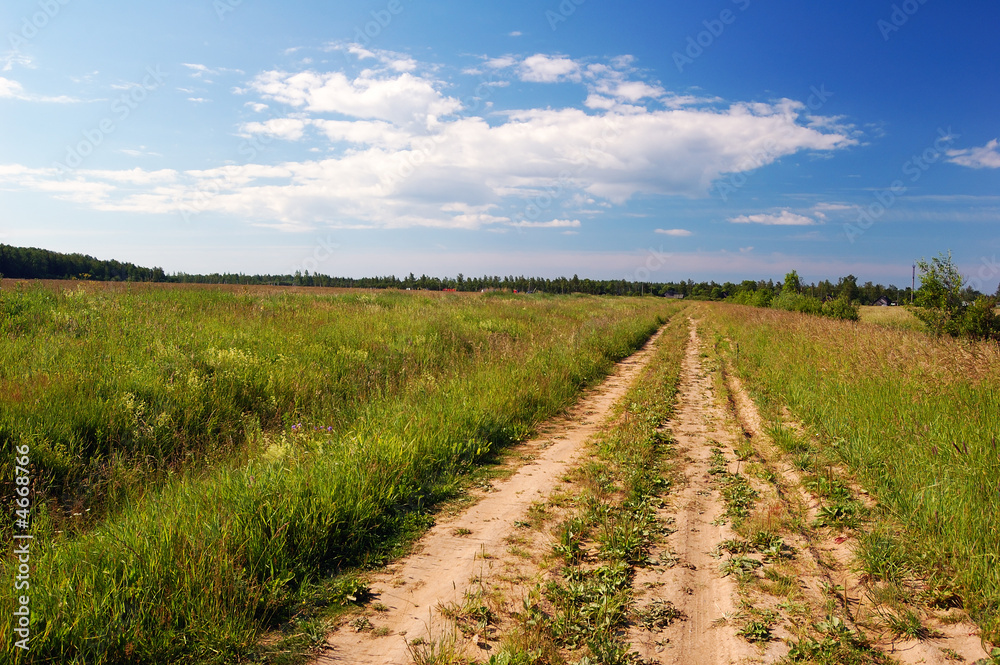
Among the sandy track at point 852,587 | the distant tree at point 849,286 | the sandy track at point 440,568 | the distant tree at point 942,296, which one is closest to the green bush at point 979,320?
the distant tree at point 942,296

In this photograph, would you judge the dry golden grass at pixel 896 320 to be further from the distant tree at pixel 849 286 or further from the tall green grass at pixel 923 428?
the distant tree at pixel 849 286

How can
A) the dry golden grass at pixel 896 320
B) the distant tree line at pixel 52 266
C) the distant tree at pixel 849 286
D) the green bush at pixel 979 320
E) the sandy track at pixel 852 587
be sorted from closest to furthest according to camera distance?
1. the sandy track at pixel 852 587
2. the dry golden grass at pixel 896 320
3. the green bush at pixel 979 320
4. the distant tree line at pixel 52 266
5. the distant tree at pixel 849 286

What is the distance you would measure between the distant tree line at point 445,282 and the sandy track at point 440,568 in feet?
48.6

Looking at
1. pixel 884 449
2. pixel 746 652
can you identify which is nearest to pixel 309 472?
pixel 746 652

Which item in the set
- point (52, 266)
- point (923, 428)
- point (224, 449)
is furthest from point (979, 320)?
point (52, 266)

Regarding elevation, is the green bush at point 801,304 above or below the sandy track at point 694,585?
above

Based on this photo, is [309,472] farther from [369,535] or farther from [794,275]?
[794,275]

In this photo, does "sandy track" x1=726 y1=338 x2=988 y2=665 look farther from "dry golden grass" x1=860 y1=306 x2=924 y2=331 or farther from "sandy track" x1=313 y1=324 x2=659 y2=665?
"dry golden grass" x1=860 y1=306 x2=924 y2=331

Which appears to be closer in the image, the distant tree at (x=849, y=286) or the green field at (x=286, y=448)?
the green field at (x=286, y=448)

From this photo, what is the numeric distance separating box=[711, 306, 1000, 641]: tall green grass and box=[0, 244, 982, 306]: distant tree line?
58.9 ft

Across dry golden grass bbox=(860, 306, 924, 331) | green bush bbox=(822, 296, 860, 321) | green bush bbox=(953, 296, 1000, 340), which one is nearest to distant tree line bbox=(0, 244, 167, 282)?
dry golden grass bbox=(860, 306, 924, 331)

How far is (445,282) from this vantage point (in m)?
110

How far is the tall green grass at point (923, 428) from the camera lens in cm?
333

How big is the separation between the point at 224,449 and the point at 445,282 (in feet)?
347
